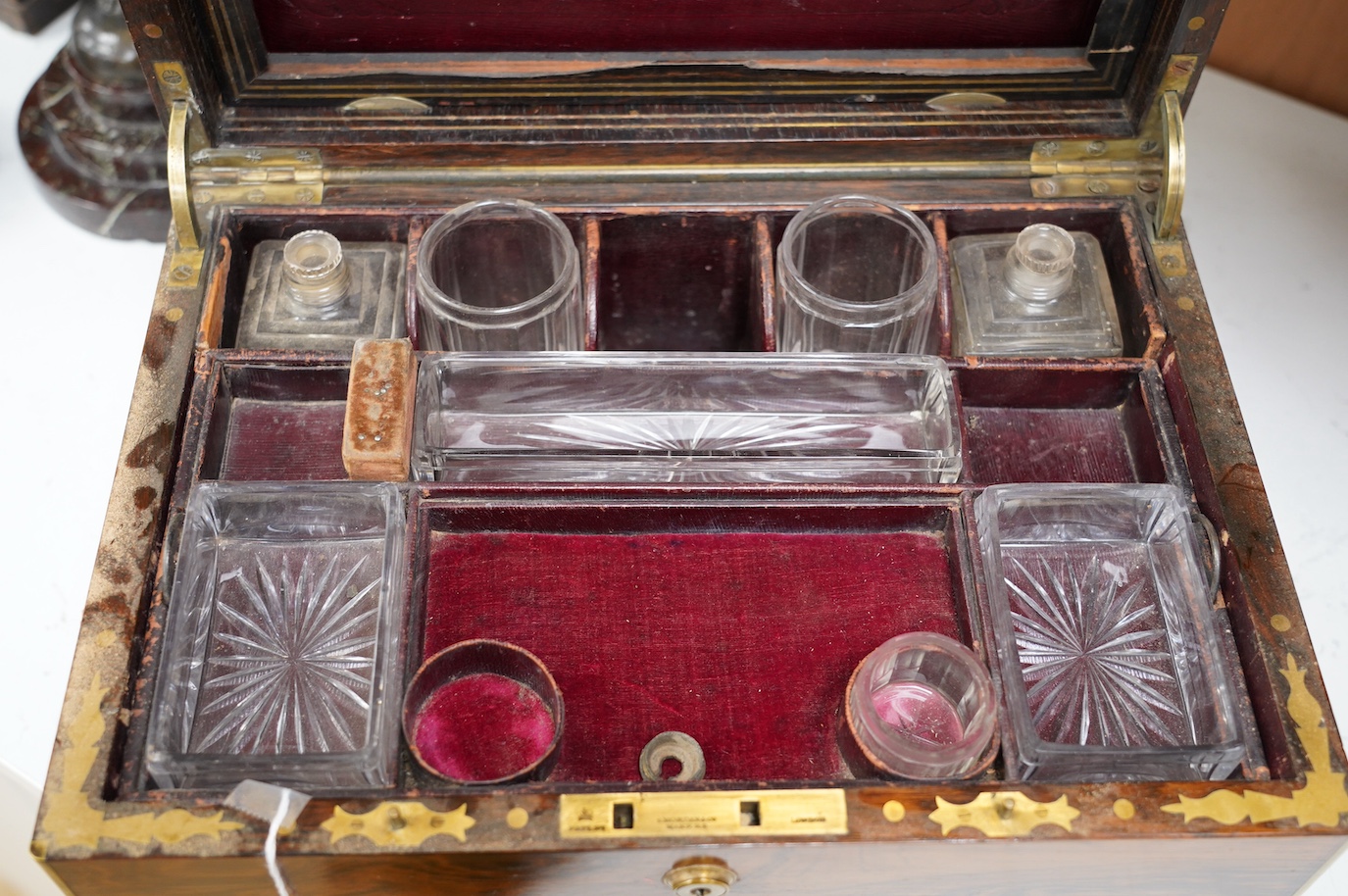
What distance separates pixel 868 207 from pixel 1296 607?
0.68 meters

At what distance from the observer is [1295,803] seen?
1.28 meters

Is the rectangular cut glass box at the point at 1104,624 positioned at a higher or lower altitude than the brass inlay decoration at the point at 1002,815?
higher

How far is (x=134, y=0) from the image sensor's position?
1.49 meters

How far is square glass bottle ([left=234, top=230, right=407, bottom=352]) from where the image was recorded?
5.22ft

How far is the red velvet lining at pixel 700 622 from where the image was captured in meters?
1.42

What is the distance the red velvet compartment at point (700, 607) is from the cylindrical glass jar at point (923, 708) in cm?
5

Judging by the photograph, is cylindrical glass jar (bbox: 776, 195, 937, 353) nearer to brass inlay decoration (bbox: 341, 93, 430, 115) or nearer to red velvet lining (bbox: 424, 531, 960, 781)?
red velvet lining (bbox: 424, 531, 960, 781)

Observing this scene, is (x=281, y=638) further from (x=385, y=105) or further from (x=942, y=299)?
(x=942, y=299)

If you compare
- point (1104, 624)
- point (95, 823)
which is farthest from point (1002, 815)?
point (95, 823)

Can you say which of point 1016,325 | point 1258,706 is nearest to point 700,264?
point 1016,325

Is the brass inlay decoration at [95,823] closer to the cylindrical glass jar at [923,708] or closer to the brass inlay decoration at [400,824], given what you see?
the brass inlay decoration at [400,824]

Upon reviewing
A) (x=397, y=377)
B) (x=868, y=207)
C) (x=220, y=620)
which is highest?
(x=868, y=207)

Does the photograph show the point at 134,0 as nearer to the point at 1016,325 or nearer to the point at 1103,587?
the point at 1016,325

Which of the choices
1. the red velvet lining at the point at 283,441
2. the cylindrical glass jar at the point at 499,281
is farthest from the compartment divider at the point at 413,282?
the red velvet lining at the point at 283,441
